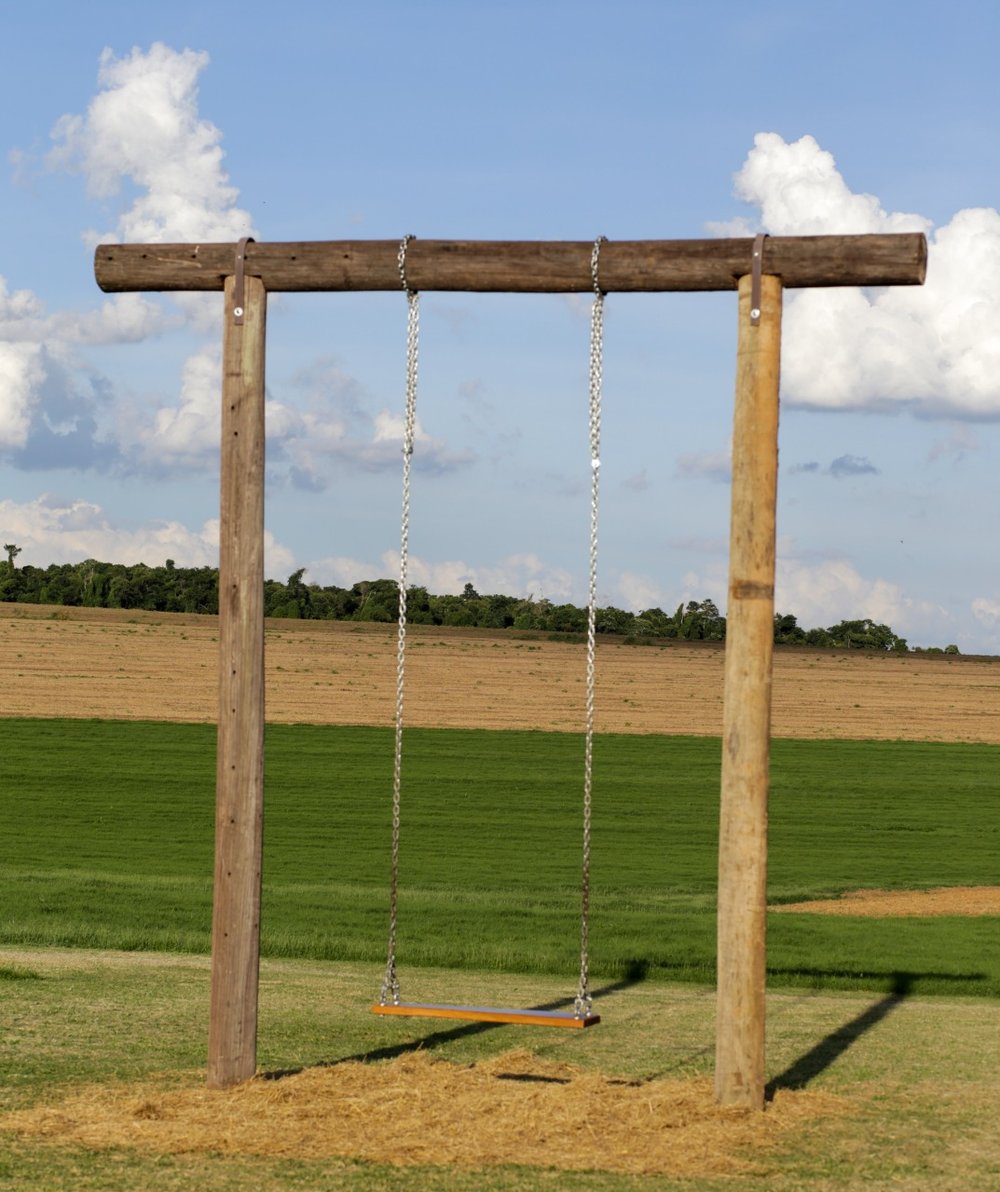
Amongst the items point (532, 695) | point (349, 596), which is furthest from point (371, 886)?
point (349, 596)

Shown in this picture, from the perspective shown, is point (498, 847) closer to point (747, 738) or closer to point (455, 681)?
point (747, 738)

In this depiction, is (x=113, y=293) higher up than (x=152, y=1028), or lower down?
higher up

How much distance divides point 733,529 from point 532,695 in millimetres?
52444

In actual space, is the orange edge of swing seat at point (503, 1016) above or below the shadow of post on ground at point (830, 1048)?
above

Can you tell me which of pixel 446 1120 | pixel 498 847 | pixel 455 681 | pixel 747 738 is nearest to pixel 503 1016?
pixel 446 1120

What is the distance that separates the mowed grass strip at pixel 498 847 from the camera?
1681cm

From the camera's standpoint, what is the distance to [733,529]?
29.9 feet

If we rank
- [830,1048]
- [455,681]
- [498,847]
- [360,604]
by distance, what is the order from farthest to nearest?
[360,604] → [455,681] → [498,847] → [830,1048]

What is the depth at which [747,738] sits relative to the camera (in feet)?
29.4

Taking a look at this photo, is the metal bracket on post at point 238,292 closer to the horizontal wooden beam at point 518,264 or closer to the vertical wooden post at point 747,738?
the horizontal wooden beam at point 518,264

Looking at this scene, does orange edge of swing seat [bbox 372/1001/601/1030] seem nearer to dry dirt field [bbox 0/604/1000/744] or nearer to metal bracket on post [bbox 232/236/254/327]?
metal bracket on post [bbox 232/236/254/327]

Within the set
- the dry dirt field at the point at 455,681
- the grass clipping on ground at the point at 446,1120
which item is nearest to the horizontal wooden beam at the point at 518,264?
the grass clipping on ground at the point at 446,1120

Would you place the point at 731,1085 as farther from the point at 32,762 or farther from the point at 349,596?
the point at 349,596

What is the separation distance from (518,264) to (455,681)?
183 ft
